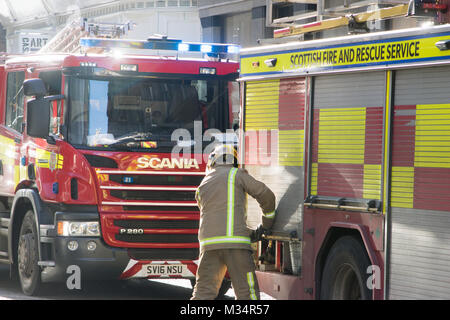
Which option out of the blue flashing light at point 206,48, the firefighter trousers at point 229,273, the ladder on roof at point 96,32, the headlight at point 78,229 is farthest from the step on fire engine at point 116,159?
the firefighter trousers at point 229,273

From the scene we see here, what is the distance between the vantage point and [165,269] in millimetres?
11336

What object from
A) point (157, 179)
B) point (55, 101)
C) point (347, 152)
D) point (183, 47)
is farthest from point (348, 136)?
point (55, 101)

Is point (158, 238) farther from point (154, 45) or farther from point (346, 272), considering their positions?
point (346, 272)

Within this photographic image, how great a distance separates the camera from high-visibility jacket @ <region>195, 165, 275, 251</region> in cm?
890

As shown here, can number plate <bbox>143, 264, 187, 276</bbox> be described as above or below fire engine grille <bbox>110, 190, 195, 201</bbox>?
below

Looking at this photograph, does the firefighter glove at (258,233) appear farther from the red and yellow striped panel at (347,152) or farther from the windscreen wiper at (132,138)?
the windscreen wiper at (132,138)

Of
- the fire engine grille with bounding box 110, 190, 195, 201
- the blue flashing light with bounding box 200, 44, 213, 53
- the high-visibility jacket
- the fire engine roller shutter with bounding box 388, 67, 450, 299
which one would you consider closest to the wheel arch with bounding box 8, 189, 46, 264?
the fire engine grille with bounding box 110, 190, 195, 201

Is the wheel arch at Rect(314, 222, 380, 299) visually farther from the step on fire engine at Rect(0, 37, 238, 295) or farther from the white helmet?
the step on fire engine at Rect(0, 37, 238, 295)

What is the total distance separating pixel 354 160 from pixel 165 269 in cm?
352

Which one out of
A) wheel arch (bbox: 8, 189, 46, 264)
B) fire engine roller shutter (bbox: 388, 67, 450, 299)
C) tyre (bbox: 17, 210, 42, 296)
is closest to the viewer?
fire engine roller shutter (bbox: 388, 67, 450, 299)

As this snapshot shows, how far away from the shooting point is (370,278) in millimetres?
8219

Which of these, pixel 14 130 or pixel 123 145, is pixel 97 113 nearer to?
pixel 123 145

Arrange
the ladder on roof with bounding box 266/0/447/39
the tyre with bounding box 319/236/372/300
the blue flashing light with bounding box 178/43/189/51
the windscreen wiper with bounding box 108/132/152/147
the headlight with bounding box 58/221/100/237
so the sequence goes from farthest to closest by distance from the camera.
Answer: the blue flashing light with bounding box 178/43/189/51 → the windscreen wiper with bounding box 108/132/152/147 → the headlight with bounding box 58/221/100/237 → the tyre with bounding box 319/236/372/300 → the ladder on roof with bounding box 266/0/447/39

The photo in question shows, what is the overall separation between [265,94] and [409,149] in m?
2.35
